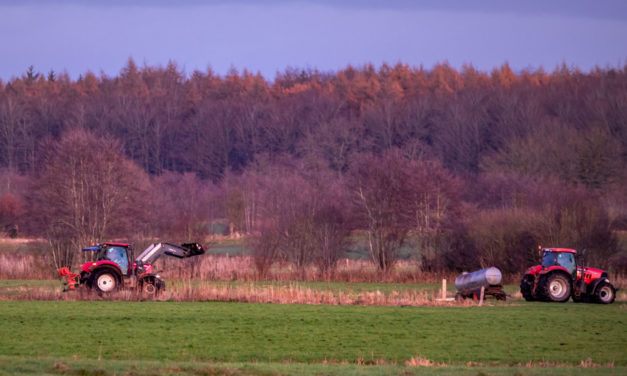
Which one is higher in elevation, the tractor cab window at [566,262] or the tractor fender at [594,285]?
the tractor cab window at [566,262]

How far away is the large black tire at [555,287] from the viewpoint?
111ft

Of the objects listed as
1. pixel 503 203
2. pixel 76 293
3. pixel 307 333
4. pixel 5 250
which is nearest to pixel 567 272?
pixel 307 333

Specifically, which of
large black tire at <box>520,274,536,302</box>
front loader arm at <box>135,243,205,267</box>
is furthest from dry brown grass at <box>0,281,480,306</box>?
large black tire at <box>520,274,536,302</box>

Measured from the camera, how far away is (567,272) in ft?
112

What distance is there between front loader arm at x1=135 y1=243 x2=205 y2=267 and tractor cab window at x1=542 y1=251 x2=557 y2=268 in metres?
13.4

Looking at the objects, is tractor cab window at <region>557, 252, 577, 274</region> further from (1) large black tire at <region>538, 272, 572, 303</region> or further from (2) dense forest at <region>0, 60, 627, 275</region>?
(2) dense forest at <region>0, 60, 627, 275</region>

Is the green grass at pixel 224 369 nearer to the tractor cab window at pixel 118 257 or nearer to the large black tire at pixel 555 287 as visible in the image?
the tractor cab window at pixel 118 257

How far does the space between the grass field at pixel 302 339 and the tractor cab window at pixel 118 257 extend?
3.19 m

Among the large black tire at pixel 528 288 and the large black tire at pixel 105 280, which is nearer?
the large black tire at pixel 105 280

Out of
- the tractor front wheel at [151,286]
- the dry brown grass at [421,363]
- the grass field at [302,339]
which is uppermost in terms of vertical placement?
the tractor front wheel at [151,286]

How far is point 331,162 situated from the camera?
10575 centimetres

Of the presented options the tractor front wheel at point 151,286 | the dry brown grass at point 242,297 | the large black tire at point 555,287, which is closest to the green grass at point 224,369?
the dry brown grass at point 242,297

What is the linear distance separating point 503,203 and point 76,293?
146 ft

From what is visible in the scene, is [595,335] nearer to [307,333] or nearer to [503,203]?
[307,333]
